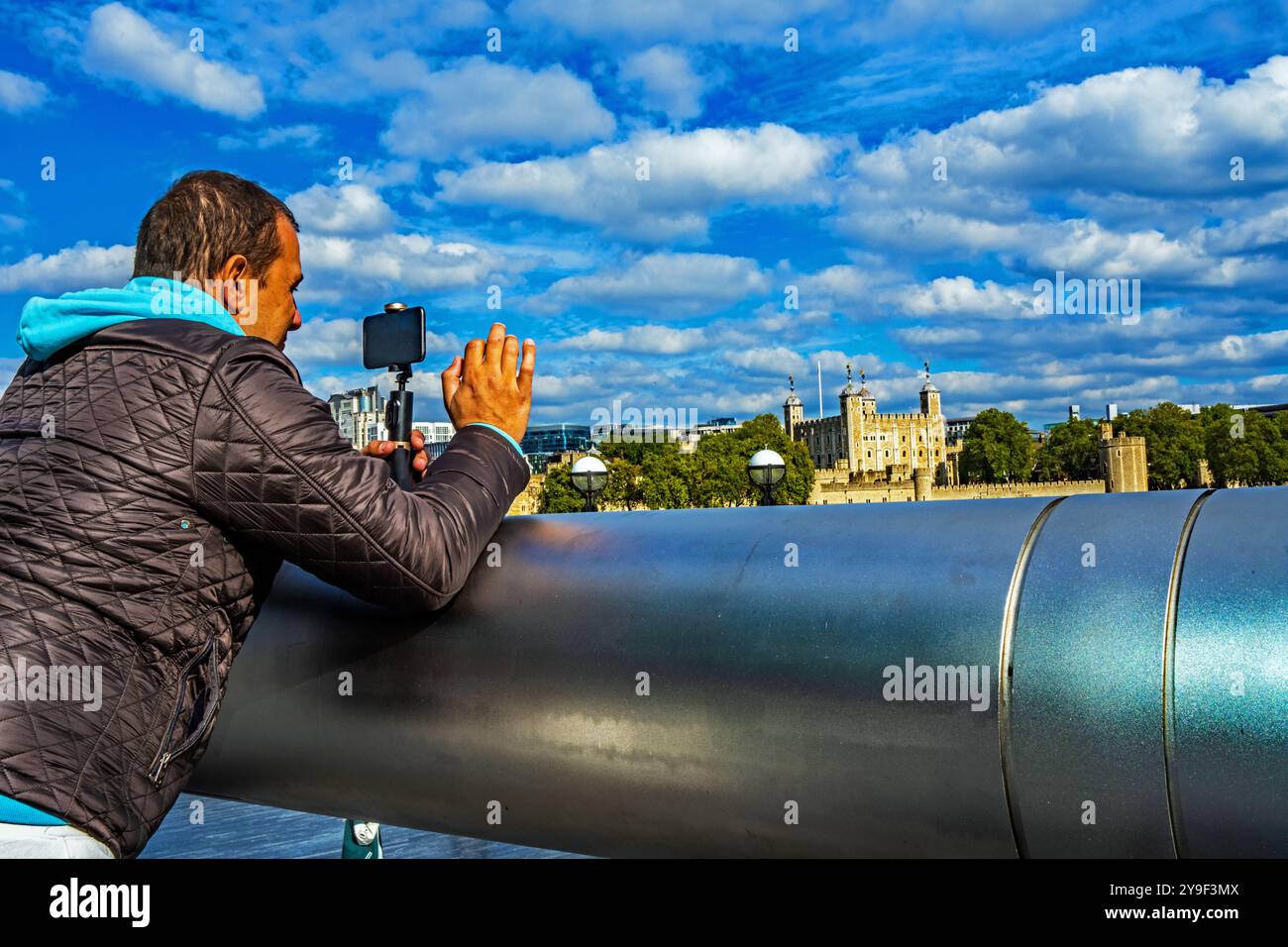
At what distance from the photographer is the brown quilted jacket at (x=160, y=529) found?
1671mm

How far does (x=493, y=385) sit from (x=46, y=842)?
38.6 inches

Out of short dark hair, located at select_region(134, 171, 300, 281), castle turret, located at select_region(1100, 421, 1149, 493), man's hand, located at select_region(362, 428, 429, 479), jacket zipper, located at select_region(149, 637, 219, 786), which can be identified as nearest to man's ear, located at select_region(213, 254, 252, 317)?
short dark hair, located at select_region(134, 171, 300, 281)

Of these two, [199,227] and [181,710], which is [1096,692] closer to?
[181,710]

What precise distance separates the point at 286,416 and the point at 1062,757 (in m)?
1.15

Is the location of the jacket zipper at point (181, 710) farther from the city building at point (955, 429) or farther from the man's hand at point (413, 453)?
the city building at point (955, 429)

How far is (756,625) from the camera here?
58.4 inches

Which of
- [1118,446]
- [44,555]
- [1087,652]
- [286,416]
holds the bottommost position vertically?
[1087,652]

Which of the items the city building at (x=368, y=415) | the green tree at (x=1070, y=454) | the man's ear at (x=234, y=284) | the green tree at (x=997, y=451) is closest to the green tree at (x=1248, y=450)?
the green tree at (x=1070, y=454)

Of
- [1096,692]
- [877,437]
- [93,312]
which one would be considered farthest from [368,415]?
[877,437]

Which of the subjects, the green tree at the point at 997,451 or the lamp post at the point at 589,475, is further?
the green tree at the point at 997,451

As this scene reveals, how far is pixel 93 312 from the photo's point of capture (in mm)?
1830

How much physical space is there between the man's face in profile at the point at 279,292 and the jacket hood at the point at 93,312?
18cm
